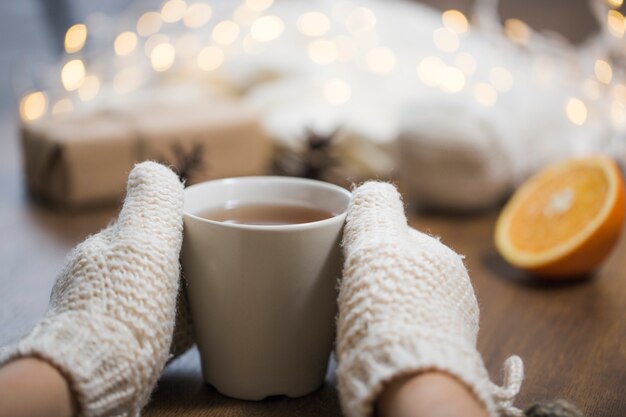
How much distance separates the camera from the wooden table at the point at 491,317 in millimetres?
461

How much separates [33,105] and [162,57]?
29cm

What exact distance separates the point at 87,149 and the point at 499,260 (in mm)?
593

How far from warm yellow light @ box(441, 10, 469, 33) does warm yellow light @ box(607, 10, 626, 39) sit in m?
0.35

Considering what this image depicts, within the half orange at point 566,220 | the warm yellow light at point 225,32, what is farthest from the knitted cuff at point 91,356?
the warm yellow light at point 225,32

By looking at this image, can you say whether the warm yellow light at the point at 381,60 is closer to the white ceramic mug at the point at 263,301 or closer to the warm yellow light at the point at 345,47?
the warm yellow light at the point at 345,47

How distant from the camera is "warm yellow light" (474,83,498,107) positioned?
1.04 meters

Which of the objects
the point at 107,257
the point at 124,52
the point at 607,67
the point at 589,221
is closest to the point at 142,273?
the point at 107,257

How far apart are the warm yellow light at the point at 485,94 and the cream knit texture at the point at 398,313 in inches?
25.3

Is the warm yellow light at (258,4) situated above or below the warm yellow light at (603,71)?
above

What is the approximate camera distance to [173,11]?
1.54 metres

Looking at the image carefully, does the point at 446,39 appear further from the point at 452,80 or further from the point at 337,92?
the point at 337,92

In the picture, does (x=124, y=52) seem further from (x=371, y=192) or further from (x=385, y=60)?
(x=371, y=192)

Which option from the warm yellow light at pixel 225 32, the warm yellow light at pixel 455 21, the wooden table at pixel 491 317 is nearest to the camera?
the wooden table at pixel 491 317

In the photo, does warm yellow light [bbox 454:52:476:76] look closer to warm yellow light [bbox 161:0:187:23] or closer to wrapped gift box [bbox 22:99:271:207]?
wrapped gift box [bbox 22:99:271:207]
